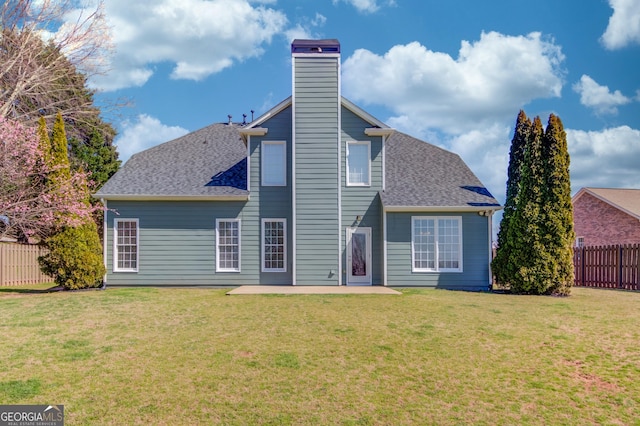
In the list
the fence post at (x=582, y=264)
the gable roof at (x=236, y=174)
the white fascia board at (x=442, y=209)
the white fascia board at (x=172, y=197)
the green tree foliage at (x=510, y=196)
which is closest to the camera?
the green tree foliage at (x=510, y=196)

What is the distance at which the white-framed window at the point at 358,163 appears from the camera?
1889cm

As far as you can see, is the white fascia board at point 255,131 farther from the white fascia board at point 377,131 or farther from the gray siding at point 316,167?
the white fascia board at point 377,131

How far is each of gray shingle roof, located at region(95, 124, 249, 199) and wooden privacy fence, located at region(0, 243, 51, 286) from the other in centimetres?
619

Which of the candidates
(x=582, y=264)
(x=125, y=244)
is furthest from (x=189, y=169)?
(x=582, y=264)

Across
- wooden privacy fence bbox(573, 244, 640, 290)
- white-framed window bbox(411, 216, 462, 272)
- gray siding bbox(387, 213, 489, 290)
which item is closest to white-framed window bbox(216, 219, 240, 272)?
gray siding bbox(387, 213, 489, 290)

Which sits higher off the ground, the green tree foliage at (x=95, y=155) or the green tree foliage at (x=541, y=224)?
the green tree foliage at (x=95, y=155)

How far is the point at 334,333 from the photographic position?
9.65 m

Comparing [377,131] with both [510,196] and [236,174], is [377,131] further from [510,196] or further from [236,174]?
[236,174]

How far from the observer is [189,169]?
20.2m

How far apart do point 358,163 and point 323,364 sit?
11.9 m

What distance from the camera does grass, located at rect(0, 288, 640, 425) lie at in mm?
6262

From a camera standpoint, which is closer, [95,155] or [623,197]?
→ [95,155]

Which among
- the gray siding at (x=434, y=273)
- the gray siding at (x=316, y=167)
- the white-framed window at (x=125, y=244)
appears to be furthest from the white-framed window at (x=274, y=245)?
the white-framed window at (x=125, y=244)

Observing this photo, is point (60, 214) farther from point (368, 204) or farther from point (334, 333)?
point (334, 333)
